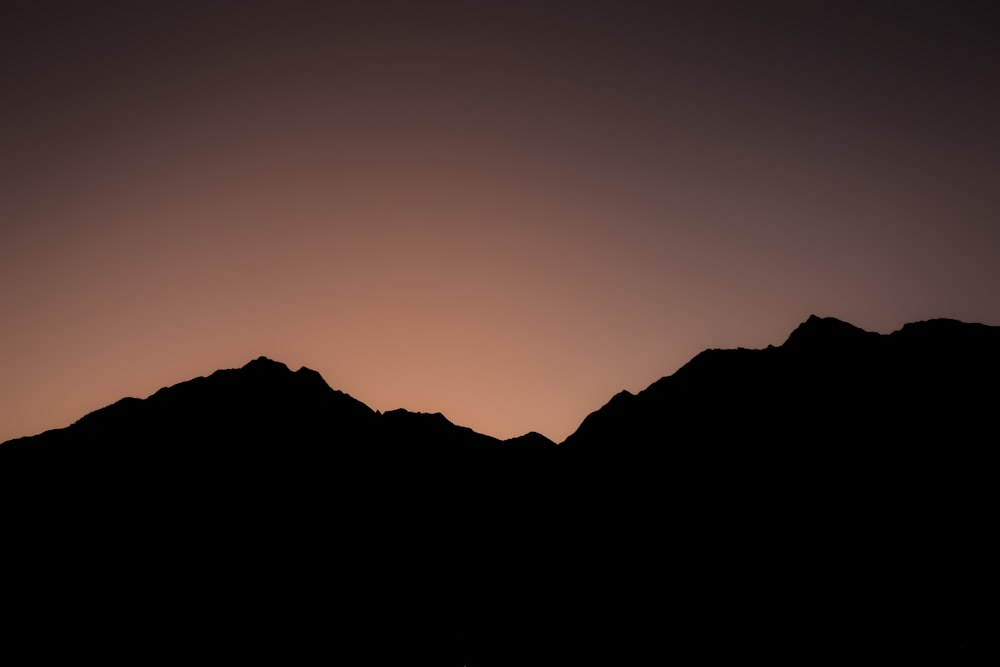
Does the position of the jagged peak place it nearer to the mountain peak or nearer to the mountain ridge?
the mountain ridge

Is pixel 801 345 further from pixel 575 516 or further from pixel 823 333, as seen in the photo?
pixel 575 516

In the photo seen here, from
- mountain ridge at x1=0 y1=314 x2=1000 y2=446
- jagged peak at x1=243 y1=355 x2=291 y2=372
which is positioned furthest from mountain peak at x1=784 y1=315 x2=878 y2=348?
jagged peak at x1=243 y1=355 x2=291 y2=372

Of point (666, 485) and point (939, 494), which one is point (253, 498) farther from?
point (939, 494)

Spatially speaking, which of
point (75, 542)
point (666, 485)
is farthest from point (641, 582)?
point (75, 542)

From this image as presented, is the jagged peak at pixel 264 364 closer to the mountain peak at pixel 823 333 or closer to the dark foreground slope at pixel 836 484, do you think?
the dark foreground slope at pixel 836 484

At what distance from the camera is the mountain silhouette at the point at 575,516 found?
4378 cm

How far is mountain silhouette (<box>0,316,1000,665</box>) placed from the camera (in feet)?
144

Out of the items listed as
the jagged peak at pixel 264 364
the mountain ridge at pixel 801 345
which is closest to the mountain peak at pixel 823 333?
the mountain ridge at pixel 801 345

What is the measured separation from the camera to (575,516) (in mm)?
57500

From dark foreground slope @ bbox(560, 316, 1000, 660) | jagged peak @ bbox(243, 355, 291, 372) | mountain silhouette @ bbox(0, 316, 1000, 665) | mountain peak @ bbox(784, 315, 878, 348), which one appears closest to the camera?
dark foreground slope @ bbox(560, 316, 1000, 660)

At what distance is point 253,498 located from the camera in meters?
54.3

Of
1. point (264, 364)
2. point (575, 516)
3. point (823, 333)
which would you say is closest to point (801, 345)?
point (823, 333)

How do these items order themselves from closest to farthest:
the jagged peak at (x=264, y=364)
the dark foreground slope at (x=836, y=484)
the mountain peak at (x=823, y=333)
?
the dark foreground slope at (x=836, y=484), the mountain peak at (x=823, y=333), the jagged peak at (x=264, y=364)

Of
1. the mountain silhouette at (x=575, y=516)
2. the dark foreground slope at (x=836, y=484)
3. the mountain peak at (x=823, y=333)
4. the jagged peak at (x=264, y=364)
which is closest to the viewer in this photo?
the dark foreground slope at (x=836, y=484)
